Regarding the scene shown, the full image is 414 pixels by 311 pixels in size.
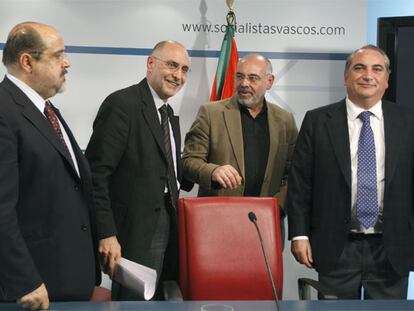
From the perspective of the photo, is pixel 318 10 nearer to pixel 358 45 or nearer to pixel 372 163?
pixel 358 45

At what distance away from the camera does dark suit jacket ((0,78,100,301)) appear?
1635mm

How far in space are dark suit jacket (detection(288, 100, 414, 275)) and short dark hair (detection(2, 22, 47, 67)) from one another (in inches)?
53.4

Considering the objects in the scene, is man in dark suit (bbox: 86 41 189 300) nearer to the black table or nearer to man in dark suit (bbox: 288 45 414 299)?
man in dark suit (bbox: 288 45 414 299)

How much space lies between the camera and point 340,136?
2553 mm

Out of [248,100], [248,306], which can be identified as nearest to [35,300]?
[248,306]

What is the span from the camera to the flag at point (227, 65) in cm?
381

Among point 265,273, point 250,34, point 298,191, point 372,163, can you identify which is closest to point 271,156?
point 298,191

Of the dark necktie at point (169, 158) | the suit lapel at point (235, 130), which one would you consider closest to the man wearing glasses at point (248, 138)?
the suit lapel at point (235, 130)

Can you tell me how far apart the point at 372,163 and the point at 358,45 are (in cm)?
174

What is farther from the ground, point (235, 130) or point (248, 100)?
point (248, 100)

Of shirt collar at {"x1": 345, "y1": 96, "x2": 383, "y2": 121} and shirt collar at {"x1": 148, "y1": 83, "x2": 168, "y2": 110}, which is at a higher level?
shirt collar at {"x1": 148, "y1": 83, "x2": 168, "y2": 110}

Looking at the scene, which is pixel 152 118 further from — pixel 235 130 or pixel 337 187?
pixel 337 187

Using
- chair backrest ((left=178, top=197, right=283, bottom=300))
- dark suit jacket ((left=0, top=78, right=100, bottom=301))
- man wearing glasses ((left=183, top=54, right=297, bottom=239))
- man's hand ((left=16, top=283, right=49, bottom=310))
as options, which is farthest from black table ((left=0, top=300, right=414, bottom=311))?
man wearing glasses ((left=183, top=54, right=297, bottom=239))

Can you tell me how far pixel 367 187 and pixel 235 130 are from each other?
0.87 metres
